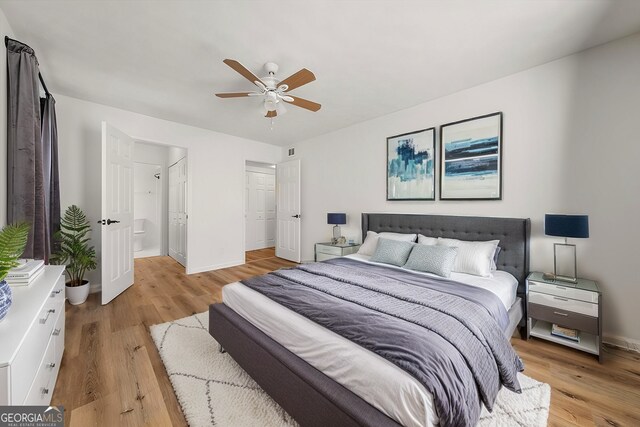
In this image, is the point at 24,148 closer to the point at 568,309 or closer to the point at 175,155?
the point at 175,155

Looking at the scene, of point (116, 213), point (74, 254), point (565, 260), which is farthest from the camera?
point (116, 213)

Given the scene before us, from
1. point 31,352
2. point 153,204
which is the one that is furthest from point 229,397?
point 153,204

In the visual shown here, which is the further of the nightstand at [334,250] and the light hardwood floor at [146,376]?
the nightstand at [334,250]

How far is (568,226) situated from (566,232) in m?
0.05

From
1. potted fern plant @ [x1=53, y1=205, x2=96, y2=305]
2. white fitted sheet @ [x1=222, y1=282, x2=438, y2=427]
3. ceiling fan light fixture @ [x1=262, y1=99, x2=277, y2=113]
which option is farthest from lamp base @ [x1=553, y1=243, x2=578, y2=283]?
potted fern plant @ [x1=53, y1=205, x2=96, y2=305]

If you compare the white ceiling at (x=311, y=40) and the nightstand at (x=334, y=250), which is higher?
the white ceiling at (x=311, y=40)

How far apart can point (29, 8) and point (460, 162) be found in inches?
162

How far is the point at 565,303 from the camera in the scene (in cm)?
220

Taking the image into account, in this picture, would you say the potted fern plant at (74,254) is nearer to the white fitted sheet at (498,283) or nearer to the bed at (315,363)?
the bed at (315,363)

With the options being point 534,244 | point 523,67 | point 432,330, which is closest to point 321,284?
point 432,330

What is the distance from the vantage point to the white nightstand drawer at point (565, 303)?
82.1 inches

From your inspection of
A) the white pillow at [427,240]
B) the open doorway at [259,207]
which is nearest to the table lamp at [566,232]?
the white pillow at [427,240]

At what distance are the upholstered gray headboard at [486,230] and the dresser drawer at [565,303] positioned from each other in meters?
Result: 0.26

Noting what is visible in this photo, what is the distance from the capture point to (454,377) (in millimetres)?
1150
